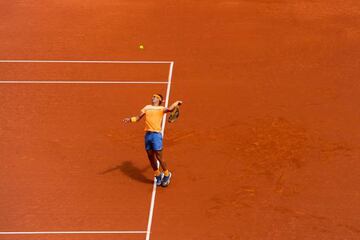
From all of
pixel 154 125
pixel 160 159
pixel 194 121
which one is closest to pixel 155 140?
pixel 154 125

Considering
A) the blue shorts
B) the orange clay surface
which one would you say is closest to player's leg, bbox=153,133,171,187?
the blue shorts

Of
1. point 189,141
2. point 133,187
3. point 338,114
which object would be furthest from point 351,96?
point 133,187

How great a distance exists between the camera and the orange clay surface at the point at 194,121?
1353 cm

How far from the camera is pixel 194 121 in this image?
16.3m

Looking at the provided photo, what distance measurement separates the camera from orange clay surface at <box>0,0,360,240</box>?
533 inches

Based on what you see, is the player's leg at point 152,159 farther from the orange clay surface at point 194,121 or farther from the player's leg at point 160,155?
the orange clay surface at point 194,121

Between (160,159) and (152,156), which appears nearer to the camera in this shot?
(160,159)

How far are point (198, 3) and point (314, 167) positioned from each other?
855 centimetres

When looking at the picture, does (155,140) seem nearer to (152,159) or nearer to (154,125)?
(154,125)

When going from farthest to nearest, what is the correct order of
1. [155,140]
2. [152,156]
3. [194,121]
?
[194,121] → [152,156] → [155,140]

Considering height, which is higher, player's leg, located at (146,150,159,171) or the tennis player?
the tennis player

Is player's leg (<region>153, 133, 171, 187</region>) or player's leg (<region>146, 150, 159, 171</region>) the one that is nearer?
player's leg (<region>153, 133, 171, 187</region>)

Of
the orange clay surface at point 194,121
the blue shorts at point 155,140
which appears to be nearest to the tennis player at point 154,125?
the blue shorts at point 155,140

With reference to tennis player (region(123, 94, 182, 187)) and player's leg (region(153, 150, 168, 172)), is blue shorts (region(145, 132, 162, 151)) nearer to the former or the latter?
tennis player (region(123, 94, 182, 187))
